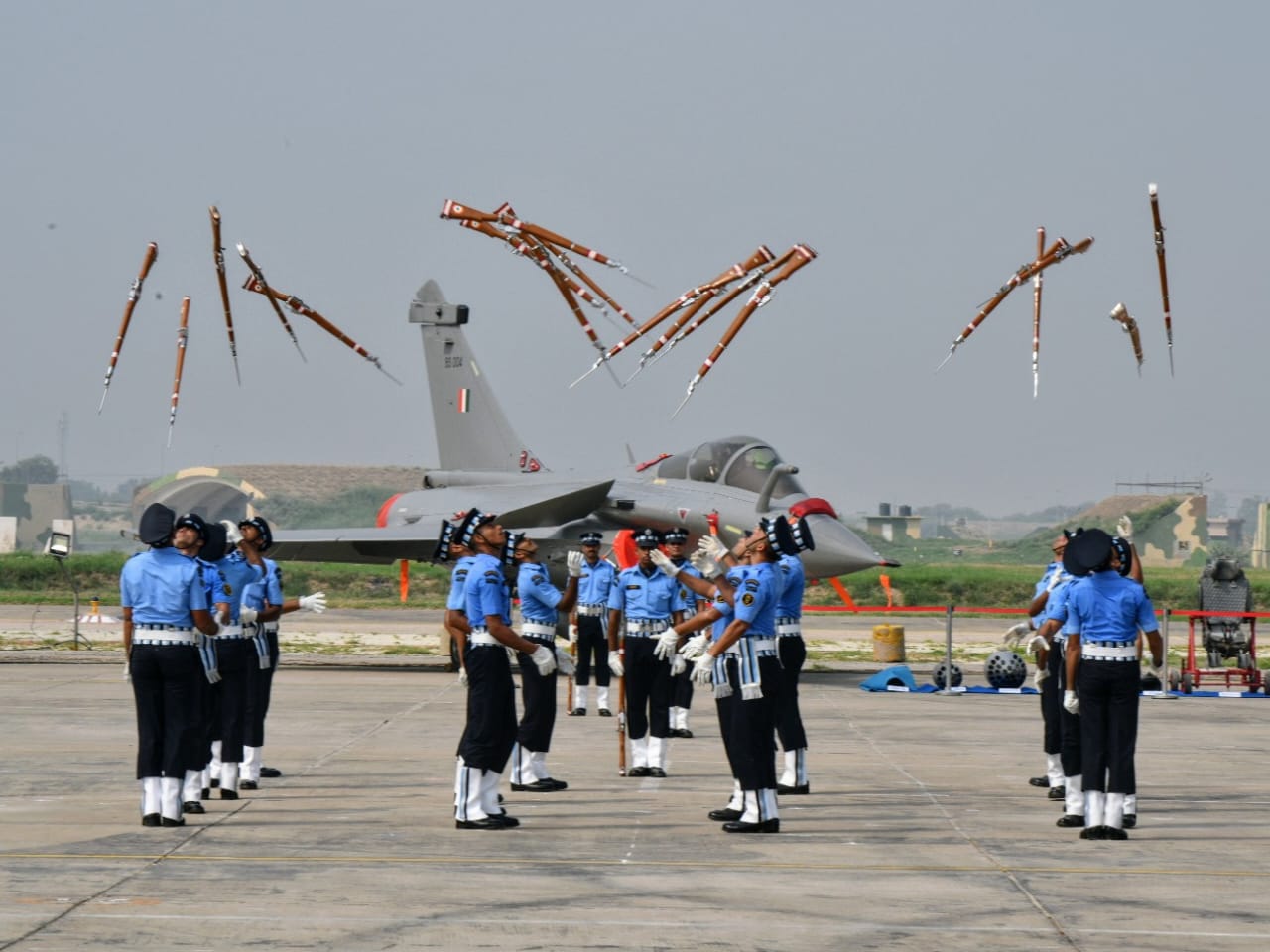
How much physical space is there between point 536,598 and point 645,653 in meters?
1.74

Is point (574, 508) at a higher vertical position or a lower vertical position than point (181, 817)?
higher

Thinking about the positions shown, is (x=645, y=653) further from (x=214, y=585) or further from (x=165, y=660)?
(x=165, y=660)

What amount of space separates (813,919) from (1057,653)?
565cm

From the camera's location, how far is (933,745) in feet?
59.0

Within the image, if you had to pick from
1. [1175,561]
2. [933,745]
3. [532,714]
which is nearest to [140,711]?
[532,714]

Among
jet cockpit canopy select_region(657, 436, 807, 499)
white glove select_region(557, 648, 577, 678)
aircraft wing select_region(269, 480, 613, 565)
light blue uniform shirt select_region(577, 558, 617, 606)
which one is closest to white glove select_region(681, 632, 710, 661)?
white glove select_region(557, 648, 577, 678)

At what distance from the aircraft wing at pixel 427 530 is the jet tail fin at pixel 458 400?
4.03 m

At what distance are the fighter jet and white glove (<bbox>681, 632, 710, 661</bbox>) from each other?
35.6ft

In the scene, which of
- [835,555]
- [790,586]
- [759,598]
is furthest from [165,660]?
[835,555]

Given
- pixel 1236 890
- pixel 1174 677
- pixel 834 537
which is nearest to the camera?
pixel 1236 890

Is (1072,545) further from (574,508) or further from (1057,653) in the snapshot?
(574,508)

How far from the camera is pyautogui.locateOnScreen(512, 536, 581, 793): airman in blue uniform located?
14.2m

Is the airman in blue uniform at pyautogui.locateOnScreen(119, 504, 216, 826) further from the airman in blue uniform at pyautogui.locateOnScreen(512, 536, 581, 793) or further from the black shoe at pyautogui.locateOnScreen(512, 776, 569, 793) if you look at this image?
the black shoe at pyautogui.locateOnScreen(512, 776, 569, 793)

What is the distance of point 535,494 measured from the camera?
29766mm
